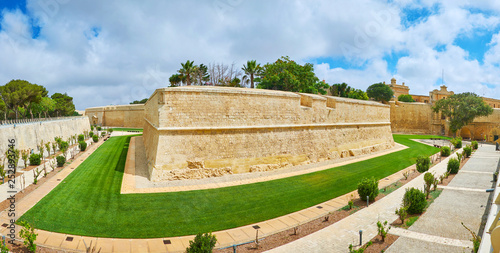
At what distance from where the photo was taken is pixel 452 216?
8289mm

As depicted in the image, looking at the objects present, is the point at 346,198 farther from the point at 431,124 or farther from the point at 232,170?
the point at 431,124

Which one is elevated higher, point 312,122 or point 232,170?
point 312,122

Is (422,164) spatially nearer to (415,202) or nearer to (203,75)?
(415,202)

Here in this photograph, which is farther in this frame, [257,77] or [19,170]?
[257,77]

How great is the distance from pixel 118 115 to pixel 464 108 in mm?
54094

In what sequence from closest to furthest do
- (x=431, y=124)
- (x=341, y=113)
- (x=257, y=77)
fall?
1. (x=341, y=113)
2. (x=257, y=77)
3. (x=431, y=124)

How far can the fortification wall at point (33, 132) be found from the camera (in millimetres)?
14742

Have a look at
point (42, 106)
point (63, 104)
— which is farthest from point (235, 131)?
point (63, 104)

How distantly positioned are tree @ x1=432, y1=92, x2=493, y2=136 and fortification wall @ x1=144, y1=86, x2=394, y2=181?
29.0 metres

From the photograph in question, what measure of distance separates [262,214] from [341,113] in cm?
1387

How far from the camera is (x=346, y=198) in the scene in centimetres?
1072

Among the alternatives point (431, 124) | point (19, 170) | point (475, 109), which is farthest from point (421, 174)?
point (431, 124)

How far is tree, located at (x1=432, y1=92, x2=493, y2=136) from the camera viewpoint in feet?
115

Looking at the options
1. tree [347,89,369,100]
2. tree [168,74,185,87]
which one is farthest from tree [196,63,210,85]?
tree [347,89,369,100]
